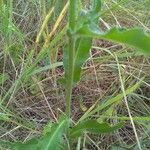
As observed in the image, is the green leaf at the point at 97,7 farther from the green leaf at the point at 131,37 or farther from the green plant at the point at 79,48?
the green leaf at the point at 131,37

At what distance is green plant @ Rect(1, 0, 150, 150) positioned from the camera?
64 cm

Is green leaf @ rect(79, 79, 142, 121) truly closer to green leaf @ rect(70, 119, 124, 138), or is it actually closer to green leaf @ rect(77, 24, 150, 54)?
green leaf @ rect(70, 119, 124, 138)

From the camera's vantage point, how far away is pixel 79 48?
0.87m

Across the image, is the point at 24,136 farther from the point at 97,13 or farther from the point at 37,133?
the point at 97,13

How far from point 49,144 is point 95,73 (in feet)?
1.24

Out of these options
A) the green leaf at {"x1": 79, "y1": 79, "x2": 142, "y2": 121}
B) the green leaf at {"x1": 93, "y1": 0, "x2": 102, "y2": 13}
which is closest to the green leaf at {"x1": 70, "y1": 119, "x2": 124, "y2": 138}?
the green leaf at {"x1": 79, "y1": 79, "x2": 142, "y2": 121}

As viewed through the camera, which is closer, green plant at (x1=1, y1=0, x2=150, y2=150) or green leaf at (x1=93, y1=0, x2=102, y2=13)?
green plant at (x1=1, y1=0, x2=150, y2=150)

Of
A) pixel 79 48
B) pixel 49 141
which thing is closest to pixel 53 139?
pixel 49 141

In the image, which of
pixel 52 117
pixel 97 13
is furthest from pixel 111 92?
pixel 97 13

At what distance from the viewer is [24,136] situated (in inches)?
39.8

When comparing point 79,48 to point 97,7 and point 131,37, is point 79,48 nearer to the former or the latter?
A: point 97,7

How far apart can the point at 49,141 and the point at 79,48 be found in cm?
22

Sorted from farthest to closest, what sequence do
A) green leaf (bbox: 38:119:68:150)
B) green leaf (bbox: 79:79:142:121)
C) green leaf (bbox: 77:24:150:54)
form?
green leaf (bbox: 79:79:142:121) < green leaf (bbox: 38:119:68:150) < green leaf (bbox: 77:24:150:54)

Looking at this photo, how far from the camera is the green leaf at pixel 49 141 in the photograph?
0.80 metres
